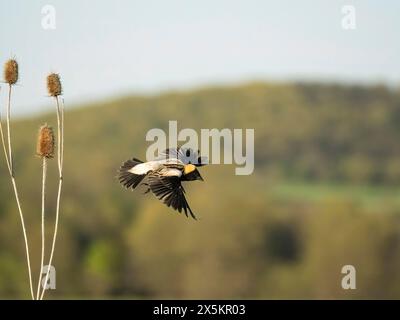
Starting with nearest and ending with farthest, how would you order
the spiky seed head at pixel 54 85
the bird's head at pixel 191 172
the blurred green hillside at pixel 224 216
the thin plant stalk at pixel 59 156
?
the thin plant stalk at pixel 59 156 → the spiky seed head at pixel 54 85 → the bird's head at pixel 191 172 → the blurred green hillside at pixel 224 216

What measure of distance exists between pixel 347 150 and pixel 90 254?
38517 millimetres

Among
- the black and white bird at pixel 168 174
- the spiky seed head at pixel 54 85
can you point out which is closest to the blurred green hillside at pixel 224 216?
the black and white bird at pixel 168 174

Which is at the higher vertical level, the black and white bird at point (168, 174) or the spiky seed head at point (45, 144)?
the spiky seed head at point (45, 144)

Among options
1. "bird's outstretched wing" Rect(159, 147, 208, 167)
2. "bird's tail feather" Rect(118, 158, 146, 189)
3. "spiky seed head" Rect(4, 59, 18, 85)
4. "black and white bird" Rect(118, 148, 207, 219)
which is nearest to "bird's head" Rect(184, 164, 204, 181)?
"black and white bird" Rect(118, 148, 207, 219)

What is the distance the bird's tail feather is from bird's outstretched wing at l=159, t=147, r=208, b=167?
0.34 m

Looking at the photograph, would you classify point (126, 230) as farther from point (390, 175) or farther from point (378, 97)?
point (378, 97)

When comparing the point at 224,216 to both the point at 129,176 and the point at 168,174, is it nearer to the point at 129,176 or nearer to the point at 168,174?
the point at 129,176

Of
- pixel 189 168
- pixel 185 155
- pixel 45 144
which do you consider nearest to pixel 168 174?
pixel 189 168

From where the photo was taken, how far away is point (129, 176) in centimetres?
780

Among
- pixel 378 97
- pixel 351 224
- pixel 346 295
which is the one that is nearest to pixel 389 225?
pixel 351 224

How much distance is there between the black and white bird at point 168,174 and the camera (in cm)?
727

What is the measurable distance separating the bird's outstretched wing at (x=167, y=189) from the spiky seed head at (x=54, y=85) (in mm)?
1197

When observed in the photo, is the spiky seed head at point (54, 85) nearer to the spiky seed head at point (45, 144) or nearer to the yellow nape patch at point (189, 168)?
the spiky seed head at point (45, 144)
